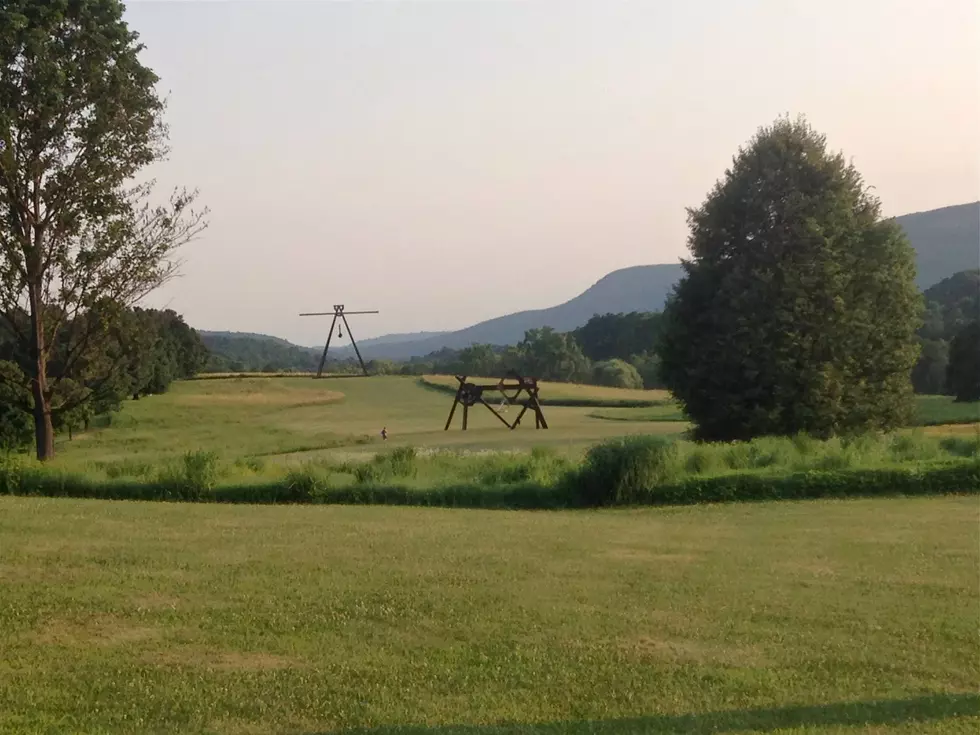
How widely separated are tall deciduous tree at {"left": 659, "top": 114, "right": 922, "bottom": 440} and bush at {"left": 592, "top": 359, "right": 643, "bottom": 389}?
207 ft

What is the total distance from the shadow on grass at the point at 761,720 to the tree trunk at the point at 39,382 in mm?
19549

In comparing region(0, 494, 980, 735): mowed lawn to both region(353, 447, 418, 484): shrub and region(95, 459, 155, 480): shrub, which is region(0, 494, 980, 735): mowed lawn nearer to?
region(353, 447, 418, 484): shrub

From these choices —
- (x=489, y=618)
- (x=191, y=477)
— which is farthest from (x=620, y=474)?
(x=489, y=618)

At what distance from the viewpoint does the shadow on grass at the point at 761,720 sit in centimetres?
498

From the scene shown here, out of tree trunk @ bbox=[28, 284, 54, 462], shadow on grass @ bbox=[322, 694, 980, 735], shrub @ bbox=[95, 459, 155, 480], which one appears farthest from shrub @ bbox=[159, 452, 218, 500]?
shadow on grass @ bbox=[322, 694, 980, 735]

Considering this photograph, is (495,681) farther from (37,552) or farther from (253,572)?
(37,552)

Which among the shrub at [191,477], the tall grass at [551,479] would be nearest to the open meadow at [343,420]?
the tall grass at [551,479]

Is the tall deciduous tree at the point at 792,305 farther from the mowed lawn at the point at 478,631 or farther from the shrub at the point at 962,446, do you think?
the mowed lawn at the point at 478,631

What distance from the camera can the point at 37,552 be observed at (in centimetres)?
901

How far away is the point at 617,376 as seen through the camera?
9450cm

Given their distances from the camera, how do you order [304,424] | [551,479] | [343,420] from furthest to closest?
[343,420] < [304,424] < [551,479]

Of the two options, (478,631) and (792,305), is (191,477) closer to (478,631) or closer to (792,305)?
(478,631)

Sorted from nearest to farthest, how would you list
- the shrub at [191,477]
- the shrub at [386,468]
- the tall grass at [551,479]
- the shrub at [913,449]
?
1. the tall grass at [551,479]
2. the shrub at [191,477]
3. the shrub at [386,468]
4. the shrub at [913,449]

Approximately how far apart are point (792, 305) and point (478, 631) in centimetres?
2173
